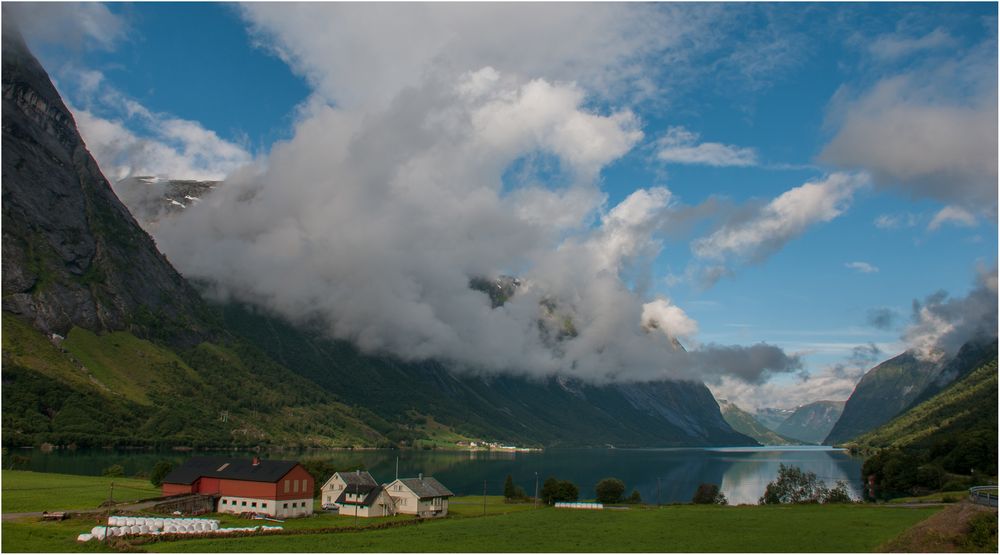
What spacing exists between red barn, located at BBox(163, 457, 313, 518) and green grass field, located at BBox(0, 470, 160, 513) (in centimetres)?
918

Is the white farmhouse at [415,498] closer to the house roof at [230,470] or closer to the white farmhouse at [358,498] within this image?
the white farmhouse at [358,498]

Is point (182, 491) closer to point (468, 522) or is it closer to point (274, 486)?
point (274, 486)

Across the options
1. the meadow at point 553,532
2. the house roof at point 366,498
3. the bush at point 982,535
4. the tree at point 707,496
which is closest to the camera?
the bush at point 982,535

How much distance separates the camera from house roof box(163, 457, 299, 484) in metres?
90.3

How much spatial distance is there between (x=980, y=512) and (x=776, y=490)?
8283 cm

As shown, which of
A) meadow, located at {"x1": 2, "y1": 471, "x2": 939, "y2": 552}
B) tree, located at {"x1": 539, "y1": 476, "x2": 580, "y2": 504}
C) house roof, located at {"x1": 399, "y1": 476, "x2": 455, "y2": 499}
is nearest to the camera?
meadow, located at {"x1": 2, "y1": 471, "x2": 939, "y2": 552}

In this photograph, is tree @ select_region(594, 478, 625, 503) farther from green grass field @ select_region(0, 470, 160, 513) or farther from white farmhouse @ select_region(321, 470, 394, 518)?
green grass field @ select_region(0, 470, 160, 513)

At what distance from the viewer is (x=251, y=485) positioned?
90.1 metres

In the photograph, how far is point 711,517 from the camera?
87562mm

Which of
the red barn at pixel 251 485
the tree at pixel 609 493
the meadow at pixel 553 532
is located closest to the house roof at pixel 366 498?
the meadow at pixel 553 532

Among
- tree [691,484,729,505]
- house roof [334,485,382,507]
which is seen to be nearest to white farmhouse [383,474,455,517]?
house roof [334,485,382,507]

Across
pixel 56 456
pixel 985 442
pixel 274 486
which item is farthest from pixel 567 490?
pixel 56 456

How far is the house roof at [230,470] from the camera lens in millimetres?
90312

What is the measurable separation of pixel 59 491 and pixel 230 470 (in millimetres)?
28918
